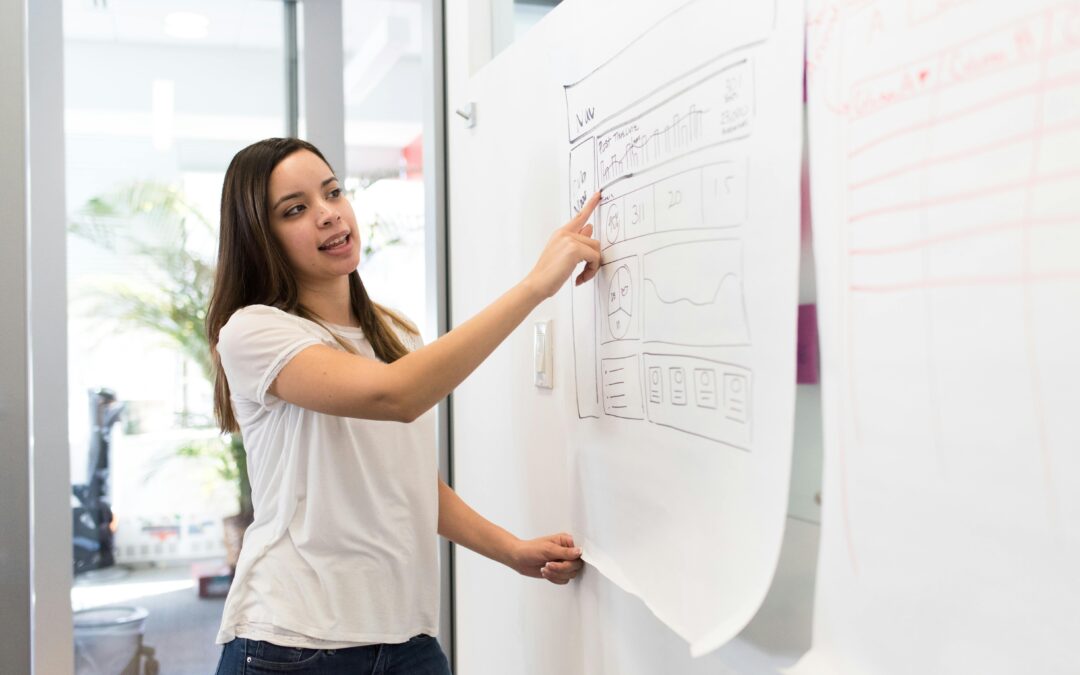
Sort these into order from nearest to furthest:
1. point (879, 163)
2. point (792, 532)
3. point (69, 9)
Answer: point (879, 163) < point (792, 532) < point (69, 9)

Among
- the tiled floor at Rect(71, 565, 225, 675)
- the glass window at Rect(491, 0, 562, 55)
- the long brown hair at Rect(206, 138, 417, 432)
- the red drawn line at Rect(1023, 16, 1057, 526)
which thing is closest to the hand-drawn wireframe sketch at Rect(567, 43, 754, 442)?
the red drawn line at Rect(1023, 16, 1057, 526)

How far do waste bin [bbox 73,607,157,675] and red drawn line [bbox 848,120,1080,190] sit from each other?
2.26 meters

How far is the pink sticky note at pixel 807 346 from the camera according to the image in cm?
79

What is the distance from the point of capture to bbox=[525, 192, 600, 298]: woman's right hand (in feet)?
3.67

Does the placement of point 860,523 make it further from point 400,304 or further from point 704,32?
point 400,304

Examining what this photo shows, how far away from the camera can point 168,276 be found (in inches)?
94.8

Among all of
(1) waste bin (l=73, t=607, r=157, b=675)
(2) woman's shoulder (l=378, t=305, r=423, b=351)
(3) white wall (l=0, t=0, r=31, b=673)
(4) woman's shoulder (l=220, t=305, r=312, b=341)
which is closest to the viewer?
(4) woman's shoulder (l=220, t=305, r=312, b=341)

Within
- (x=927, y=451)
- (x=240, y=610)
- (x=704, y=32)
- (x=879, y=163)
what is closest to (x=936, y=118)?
(x=879, y=163)

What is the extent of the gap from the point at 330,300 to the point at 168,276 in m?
1.23

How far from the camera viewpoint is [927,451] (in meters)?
0.66

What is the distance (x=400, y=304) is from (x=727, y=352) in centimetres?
192

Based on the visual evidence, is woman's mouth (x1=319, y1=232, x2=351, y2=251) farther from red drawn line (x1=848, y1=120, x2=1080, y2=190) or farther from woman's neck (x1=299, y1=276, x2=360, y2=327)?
red drawn line (x1=848, y1=120, x2=1080, y2=190)

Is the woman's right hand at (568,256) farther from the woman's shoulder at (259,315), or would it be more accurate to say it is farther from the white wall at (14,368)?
the white wall at (14,368)

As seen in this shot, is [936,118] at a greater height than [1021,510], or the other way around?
[936,118]
